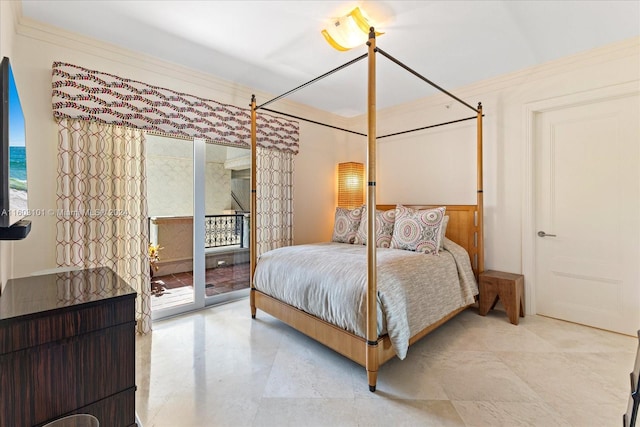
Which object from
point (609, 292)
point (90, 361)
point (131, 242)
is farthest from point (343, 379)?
point (609, 292)

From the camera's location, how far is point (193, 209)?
3.21 metres

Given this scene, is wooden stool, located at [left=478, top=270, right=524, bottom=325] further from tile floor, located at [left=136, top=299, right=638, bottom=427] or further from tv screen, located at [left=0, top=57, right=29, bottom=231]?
tv screen, located at [left=0, top=57, right=29, bottom=231]

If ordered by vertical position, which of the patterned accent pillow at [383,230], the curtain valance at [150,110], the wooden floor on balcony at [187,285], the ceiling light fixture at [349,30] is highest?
the ceiling light fixture at [349,30]

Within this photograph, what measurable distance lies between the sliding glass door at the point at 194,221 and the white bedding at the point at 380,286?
85 centimetres

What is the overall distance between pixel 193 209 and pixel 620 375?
3.85 meters

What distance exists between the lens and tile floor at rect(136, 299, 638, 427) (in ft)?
5.26

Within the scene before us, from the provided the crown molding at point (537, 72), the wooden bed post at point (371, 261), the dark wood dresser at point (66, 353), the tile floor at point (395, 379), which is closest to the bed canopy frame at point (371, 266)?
the wooden bed post at point (371, 261)

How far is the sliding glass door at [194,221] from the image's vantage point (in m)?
3.05

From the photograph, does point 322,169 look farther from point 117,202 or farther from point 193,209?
point 117,202

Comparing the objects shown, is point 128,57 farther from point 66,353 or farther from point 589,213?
point 589,213

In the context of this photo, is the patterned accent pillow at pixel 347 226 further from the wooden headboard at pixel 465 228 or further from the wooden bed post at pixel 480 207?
the wooden bed post at pixel 480 207

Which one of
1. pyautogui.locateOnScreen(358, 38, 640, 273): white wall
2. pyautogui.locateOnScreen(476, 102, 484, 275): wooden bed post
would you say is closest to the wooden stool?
pyautogui.locateOnScreen(476, 102, 484, 275): wooden bed post

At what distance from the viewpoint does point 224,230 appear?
361 centimetres

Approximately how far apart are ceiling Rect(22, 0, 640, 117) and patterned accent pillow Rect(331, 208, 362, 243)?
1.61 meters
